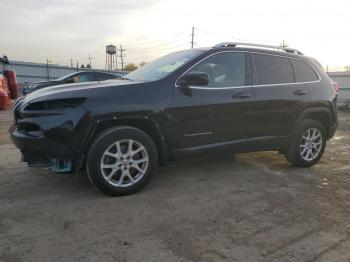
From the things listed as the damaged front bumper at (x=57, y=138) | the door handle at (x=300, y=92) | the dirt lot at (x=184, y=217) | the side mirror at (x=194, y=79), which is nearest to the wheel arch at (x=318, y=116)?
the door handle at (x=300, y=92)

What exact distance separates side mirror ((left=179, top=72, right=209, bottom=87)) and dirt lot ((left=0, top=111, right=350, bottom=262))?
1.32 meters

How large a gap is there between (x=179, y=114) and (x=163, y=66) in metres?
0.88

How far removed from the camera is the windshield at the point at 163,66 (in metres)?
4.95

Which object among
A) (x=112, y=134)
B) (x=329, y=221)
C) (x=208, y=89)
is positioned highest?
(x=208, y=89)

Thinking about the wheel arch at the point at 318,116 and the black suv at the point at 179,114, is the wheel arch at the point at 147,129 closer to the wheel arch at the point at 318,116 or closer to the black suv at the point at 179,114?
the black suv at the point at 179,114

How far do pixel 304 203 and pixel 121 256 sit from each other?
2.34 metres

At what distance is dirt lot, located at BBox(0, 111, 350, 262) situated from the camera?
3219 mm

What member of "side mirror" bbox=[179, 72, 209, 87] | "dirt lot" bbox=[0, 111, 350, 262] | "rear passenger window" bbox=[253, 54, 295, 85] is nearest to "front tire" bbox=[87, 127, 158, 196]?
"dirt lot" bbox=[0, 111, 350, 262]

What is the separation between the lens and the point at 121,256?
10.2 feet

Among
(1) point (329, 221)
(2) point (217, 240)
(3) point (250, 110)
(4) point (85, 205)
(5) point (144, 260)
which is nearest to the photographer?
(5) point (144, 260)

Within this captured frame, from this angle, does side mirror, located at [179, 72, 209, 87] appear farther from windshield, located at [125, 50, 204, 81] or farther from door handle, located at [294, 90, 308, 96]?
door handle, located at [294, 90, 308, 96]

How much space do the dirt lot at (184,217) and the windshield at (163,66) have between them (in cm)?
140

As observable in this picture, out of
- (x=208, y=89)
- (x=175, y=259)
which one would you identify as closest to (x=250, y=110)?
(x=208, y=89)

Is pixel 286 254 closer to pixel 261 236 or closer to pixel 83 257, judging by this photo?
pixel 261 236
